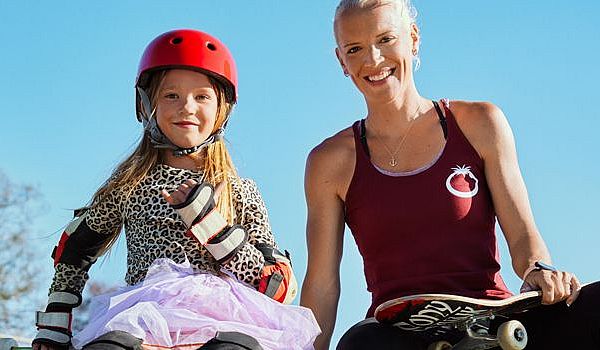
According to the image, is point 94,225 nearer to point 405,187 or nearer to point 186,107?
point 186,107

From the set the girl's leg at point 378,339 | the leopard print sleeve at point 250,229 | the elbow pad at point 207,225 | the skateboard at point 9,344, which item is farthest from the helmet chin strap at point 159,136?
the girl's leg at point 378,339

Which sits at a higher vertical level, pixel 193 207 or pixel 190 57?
pixel 190 57

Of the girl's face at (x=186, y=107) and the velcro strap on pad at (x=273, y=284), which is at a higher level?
the girl's face at (x=186, y=107)

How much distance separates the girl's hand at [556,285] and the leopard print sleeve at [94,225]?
208cm

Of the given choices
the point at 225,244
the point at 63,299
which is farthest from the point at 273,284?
the point at 63,299

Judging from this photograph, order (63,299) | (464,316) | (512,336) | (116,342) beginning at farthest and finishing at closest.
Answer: (63,299), (116,342), (464,316), (512,336)

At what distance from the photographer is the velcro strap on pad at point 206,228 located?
410 centimetres

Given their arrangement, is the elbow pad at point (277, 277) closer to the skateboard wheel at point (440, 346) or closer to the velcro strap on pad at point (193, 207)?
the velcro strap on pad at point (193, 207)

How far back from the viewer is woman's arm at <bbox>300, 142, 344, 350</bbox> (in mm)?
4301

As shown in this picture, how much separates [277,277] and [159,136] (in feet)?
3.27

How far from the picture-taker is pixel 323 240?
436 cm

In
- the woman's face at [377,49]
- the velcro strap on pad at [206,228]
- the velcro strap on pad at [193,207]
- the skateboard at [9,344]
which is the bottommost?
the skateboard at [9,344]

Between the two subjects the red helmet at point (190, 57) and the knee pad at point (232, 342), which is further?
the red helmet at point (190, 57)

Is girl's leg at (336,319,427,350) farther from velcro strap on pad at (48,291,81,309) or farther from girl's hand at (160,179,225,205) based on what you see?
velcro strap on pad at (48,291,81,309)
